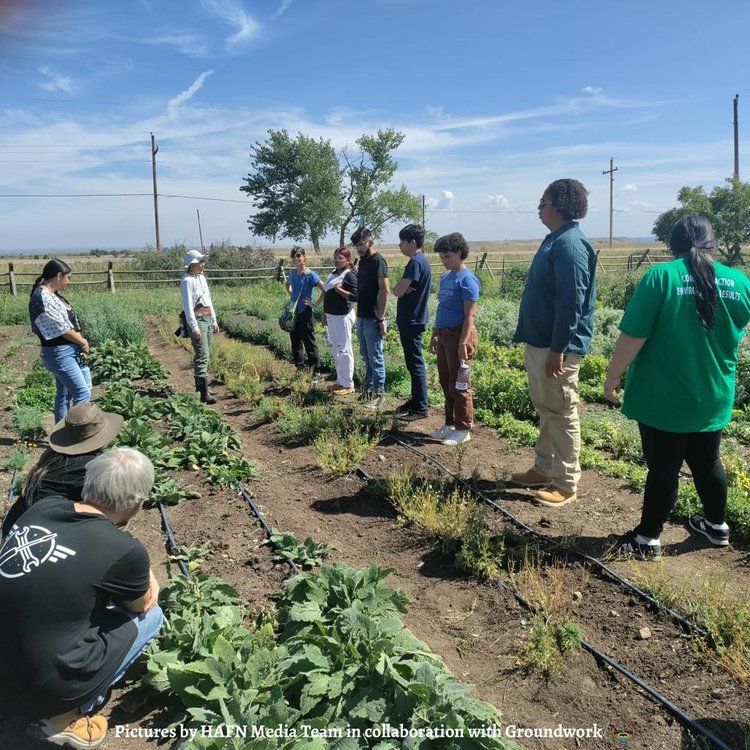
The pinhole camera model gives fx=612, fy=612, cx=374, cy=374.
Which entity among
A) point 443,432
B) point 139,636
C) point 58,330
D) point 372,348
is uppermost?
point 58,330

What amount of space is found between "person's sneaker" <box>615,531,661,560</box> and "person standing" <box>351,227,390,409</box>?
11.8 feet

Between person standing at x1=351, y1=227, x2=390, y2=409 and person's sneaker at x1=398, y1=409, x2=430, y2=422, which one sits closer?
person standing at x1=351, y1=227, x2=390, y2=409

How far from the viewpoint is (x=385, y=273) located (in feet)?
22.5

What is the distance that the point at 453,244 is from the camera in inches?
225

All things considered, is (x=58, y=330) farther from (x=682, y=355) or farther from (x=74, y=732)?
(x=682, y=355)

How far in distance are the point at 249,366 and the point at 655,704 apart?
7512 mm

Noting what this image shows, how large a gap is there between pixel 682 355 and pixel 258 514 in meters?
3.14

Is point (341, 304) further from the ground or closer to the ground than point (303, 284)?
closer to the ground

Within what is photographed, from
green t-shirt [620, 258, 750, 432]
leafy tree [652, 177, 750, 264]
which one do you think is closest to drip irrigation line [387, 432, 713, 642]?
green t-shirt [620, 258, 750, 432]

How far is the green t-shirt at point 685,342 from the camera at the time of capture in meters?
3.53

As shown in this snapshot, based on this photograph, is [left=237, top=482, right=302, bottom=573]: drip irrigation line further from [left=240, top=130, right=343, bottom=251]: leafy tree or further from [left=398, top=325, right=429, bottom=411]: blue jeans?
[left=240, top=130, right=343, bottom=251]: leafy tree

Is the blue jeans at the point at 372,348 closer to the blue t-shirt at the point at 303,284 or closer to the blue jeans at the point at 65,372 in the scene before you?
the blue t-shirt at the point at 303,284

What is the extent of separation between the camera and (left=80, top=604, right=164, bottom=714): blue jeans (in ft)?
9.22

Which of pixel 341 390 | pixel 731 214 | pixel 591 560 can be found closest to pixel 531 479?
pixel 591 560
